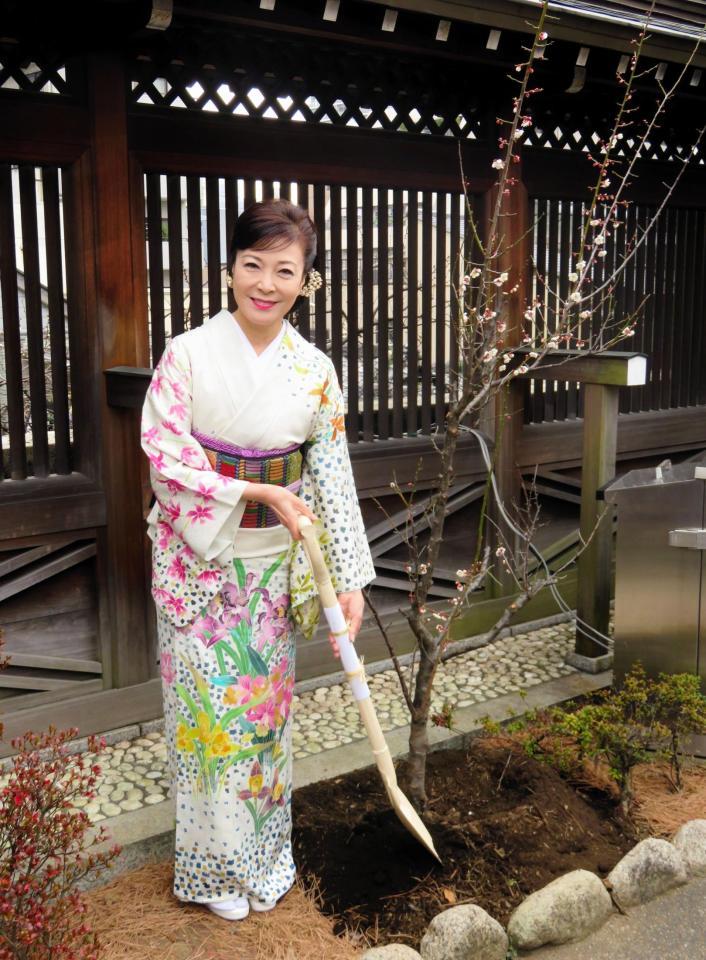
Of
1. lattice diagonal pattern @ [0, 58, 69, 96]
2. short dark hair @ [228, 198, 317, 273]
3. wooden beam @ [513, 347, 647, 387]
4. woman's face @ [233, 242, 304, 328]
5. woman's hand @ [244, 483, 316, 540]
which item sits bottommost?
woman's hand @ [244, 483, 316, 540]

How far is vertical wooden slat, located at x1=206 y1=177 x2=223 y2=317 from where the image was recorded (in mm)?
5113

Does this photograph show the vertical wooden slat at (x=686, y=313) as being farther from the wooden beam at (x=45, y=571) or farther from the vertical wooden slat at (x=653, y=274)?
the wooden beam at (x=45, y=571)

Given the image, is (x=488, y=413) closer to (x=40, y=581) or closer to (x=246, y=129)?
(x=246, y=129)

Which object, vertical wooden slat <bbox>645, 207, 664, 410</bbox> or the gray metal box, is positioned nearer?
the gray metal box

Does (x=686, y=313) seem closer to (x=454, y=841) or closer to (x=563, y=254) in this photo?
(x=563, y=254)

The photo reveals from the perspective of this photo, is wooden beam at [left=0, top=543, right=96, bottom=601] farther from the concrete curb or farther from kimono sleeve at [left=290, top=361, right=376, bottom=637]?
kimono sleeve at [left=290, top=361, right=376, bottom=637]

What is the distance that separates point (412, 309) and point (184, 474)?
3045mm

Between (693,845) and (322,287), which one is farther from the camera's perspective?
(322,287)

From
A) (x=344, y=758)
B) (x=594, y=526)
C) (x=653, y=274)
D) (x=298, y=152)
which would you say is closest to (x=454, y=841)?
(x=344, y=758)

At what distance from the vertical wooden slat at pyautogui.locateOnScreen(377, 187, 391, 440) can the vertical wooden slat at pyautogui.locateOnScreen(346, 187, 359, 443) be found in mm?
169

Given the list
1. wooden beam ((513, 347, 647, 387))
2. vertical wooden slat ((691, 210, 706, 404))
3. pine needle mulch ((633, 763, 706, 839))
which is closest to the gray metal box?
pine needle mulch ((633, 763, 706, 839))

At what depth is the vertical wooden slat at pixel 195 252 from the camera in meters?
5.07

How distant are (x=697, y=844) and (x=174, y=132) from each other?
4031 millimetres

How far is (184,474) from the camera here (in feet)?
10.9
